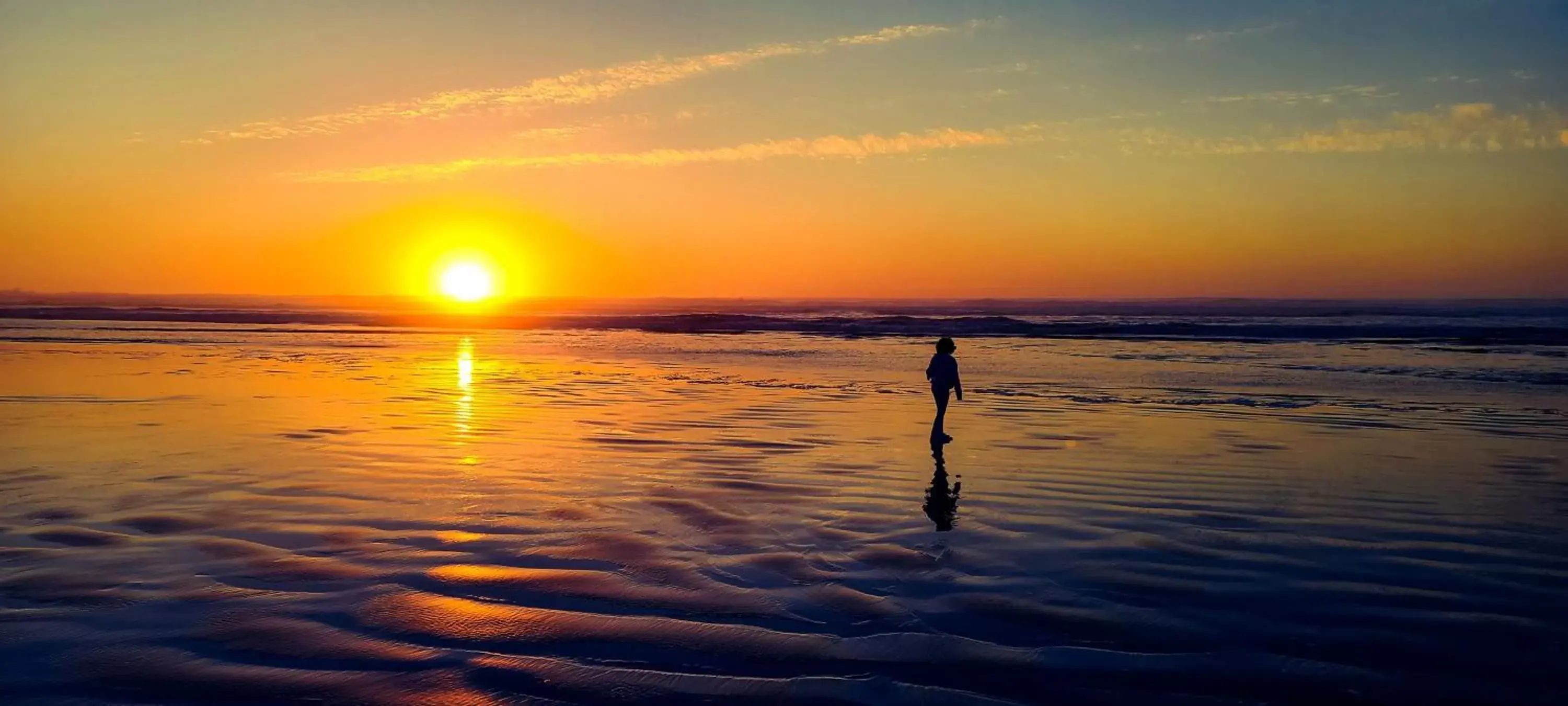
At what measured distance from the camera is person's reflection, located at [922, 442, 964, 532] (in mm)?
9961

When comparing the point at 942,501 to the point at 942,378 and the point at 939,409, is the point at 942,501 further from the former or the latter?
the point at 942,378

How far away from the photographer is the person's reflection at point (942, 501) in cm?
996

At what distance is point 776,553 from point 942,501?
3025mm

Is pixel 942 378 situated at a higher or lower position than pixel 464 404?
higher

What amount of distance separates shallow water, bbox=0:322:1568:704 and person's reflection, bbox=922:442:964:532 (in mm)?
85

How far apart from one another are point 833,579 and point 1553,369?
2964 cm

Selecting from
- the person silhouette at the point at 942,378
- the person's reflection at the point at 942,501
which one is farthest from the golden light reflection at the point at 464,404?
the person silhouette at the point at 942,378

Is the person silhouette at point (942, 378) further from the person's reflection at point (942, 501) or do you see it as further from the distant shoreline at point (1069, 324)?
the distant shoreline at point (1069, 324)

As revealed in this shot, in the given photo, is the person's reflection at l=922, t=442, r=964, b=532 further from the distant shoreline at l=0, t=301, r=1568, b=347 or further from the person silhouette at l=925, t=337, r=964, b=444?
the distant shoreline at l=0, t=301, r=1568, b=347

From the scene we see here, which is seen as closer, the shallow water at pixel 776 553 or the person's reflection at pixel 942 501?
the shallow water at pixel 776 553

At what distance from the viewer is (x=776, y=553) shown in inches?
337

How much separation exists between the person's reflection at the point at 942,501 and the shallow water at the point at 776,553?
9cm

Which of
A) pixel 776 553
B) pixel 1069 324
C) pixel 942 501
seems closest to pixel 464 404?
pixel 942 501

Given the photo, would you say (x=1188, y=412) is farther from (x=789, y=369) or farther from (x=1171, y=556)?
(x=789, y=369)
